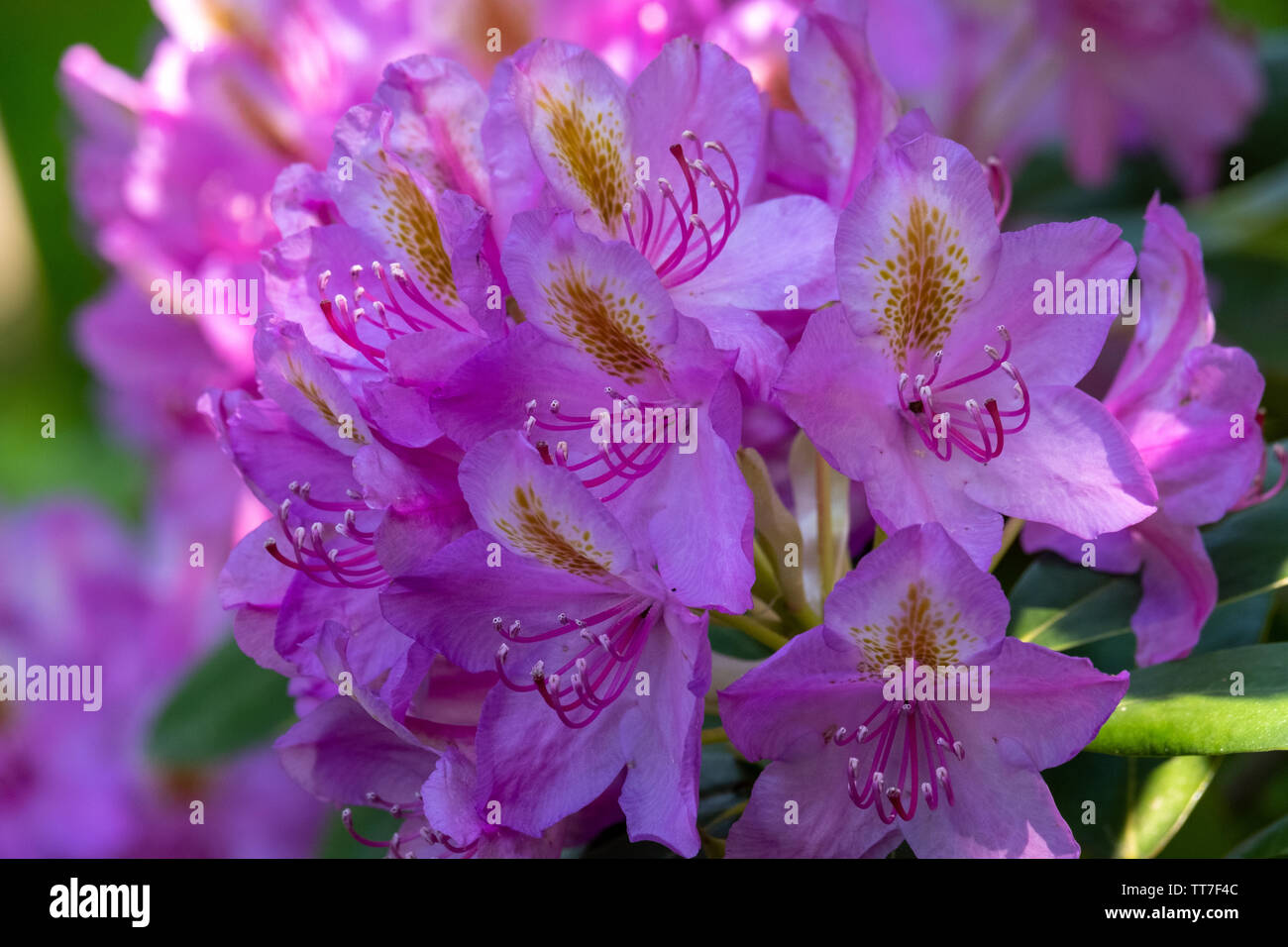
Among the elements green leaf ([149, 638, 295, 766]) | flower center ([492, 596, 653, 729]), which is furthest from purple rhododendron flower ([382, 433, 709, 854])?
green leaf ([149, 638, 295, 766])

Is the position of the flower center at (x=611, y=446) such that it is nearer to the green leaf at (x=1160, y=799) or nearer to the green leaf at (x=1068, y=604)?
the green leaf at (x=1068, y=604)

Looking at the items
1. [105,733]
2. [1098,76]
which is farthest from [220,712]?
[1098,76]

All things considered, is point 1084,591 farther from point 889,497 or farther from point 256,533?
point 256,533

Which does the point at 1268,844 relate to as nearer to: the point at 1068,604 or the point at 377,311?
the point at 1068,604

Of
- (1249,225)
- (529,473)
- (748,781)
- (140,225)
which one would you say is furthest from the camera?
(1249,225)

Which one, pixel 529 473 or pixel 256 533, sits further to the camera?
pixel 256 533

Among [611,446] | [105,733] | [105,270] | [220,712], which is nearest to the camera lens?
[611,446]

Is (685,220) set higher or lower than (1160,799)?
higher
